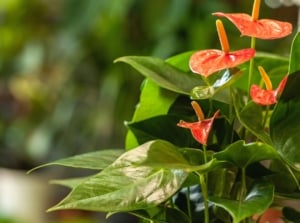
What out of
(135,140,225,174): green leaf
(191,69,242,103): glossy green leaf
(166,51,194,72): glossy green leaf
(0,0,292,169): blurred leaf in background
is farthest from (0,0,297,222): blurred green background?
(135,140,225,174): green leaf

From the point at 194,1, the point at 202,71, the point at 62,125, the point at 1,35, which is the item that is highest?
the point at 202,71

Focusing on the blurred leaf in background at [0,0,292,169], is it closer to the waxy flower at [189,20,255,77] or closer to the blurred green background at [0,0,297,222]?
the blurred green background at [0,0,297,222]

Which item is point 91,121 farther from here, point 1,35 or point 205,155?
point 205,155

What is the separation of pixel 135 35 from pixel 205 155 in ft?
5.17

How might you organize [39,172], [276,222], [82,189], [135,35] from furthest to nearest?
[39,172] < [135,35] < [276,222] < [82,189]

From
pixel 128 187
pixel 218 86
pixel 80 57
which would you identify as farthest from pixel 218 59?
pixel 80 57

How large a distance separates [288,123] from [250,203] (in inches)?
3.6

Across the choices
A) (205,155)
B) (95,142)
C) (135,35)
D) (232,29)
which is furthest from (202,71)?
(95,142)

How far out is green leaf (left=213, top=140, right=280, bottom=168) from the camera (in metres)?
0.45

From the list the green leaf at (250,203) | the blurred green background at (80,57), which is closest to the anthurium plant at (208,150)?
the green leaf at (250,203)

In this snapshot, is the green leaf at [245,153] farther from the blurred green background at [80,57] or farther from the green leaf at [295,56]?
the blurred green background at [80,57]

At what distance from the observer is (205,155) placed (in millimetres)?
480

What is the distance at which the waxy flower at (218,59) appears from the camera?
0.47 m

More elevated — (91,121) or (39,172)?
(91,121)
